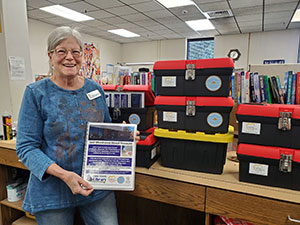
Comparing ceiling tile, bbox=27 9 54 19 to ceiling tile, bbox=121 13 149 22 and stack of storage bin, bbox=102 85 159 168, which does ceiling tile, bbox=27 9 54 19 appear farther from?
stack of storage bin, bbox=102 85 159 168

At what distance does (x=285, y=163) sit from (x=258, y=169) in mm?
112

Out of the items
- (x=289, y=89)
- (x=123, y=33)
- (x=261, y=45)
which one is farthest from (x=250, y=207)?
(x=261, y=45)

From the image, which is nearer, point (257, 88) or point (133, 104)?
point (133, 104)

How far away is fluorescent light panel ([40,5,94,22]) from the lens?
15.0ft

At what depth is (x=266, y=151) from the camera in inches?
38.4

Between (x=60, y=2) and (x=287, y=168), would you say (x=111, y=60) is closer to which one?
(x=60, y=2)

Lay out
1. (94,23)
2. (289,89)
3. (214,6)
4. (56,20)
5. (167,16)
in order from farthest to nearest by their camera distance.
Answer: (94,23)
(56,20)
(167,16)
(214,6)
(289,89)

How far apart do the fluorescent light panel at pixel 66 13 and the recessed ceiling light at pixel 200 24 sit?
2.50 meters

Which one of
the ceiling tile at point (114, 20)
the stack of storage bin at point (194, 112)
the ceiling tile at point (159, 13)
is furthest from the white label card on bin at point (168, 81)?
the ceiling tile at point (114, 20)

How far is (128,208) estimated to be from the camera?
1.71 metres

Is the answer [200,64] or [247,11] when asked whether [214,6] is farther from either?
[200,64]

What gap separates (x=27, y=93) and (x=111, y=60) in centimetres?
737

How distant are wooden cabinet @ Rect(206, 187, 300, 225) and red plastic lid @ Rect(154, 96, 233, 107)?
40 centimetres

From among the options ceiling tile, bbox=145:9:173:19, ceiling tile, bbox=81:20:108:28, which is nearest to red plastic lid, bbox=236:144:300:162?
ceiling tile, bbox=145:9:173:19
